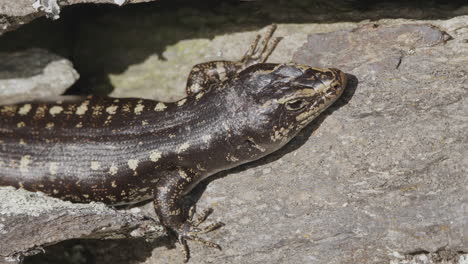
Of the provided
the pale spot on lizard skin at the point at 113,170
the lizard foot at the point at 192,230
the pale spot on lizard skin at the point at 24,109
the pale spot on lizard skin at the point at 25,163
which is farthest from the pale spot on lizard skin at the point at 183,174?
the pale spot on lizard skin at the point at 24,109

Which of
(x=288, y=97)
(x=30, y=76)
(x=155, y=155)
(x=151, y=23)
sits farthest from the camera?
(x=151, y=23)

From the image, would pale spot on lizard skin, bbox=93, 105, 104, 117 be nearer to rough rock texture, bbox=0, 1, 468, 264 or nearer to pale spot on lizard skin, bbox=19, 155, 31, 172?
pale spot on lizard skin, bbox=19, 155, 31, 172

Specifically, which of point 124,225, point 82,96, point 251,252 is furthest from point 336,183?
point 82,96

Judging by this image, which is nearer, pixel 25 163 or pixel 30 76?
pixel 25 163

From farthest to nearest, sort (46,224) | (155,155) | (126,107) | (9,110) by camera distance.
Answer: (9,110) → (126,107) → (155,155) → (46,224)

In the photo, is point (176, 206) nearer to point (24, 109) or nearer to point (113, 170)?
point (113, 170)

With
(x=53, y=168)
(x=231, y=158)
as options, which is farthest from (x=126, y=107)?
(x=231, y=158)

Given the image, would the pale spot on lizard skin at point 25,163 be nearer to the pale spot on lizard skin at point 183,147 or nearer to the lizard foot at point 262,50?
the pale spot on lizard skin at point 183,147

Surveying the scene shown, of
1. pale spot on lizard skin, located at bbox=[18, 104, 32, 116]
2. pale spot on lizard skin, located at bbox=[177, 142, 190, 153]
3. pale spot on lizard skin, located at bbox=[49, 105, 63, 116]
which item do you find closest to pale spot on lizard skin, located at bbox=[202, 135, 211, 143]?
pale spot on lizard skin, located at bbox=[177, 142, 190, 153]
